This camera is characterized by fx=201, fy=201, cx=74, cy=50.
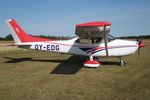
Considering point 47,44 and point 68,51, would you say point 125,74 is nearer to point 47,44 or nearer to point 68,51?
point 68,51

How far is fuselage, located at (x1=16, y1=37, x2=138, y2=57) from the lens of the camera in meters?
10.7

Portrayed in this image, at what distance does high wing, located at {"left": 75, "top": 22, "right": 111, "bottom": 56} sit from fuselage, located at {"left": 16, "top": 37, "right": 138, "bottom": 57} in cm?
39

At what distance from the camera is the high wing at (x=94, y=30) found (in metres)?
8.54

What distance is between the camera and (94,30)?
9.72 m

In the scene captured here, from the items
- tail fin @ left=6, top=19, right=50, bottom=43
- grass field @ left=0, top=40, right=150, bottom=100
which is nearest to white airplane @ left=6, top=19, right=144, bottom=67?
tail fin @ left=6, top=19, right=50, bottom=43

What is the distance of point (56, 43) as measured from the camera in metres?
11.9

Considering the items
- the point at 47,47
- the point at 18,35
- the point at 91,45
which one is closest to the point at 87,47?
the point at 91,45

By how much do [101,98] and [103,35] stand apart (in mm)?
5288

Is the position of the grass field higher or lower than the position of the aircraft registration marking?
lower

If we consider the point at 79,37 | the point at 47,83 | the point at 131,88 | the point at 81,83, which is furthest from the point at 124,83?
the point at 79,37

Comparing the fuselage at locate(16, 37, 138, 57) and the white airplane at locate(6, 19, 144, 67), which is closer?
the white airplane at locate(6, 19, 144, 67)

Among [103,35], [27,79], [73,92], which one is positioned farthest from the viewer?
[103,35]

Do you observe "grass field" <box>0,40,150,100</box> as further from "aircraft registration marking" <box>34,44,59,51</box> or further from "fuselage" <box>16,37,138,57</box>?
"aircraft registration marking" <box>34,44,59,51</box>

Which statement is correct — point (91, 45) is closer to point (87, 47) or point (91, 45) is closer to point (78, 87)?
point (87, 47)
